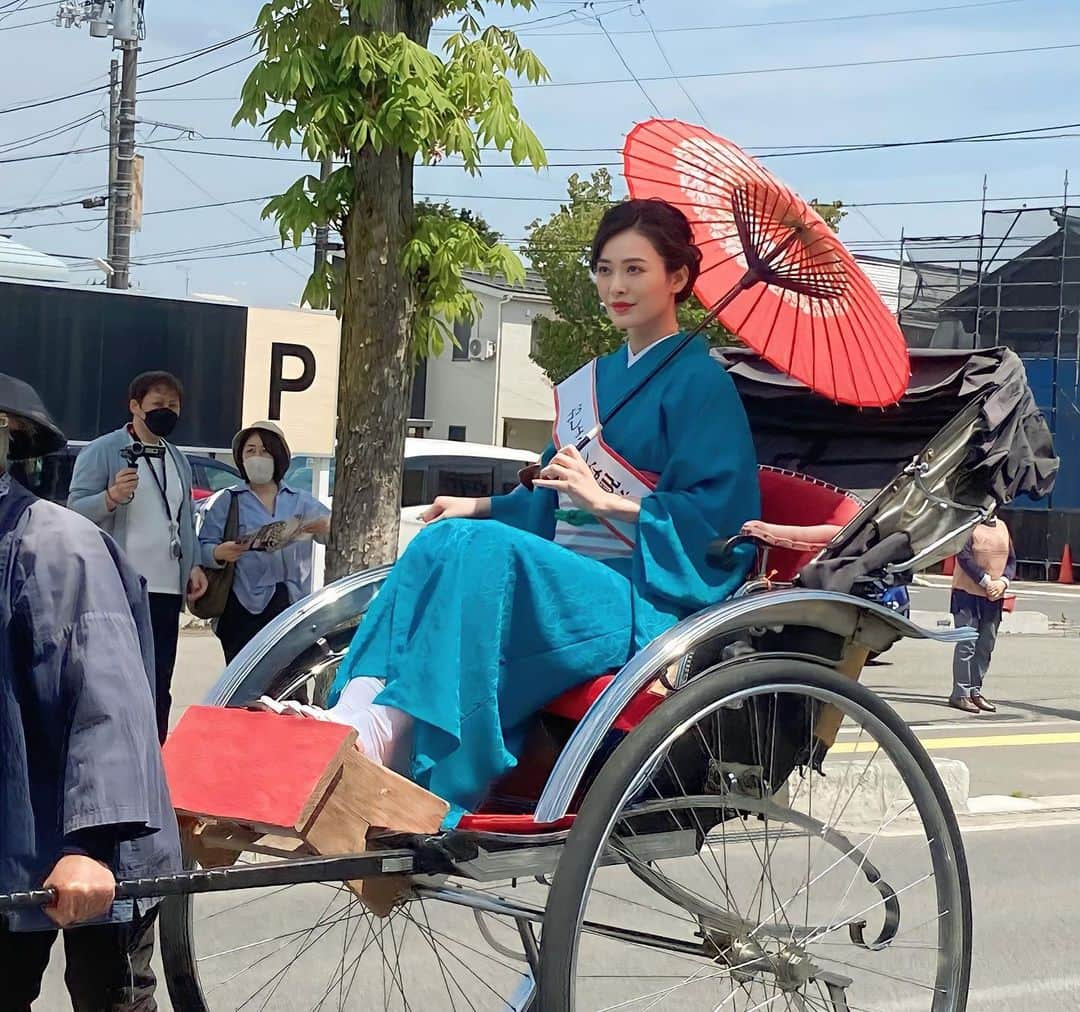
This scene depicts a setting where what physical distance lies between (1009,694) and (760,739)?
10016 millimetres

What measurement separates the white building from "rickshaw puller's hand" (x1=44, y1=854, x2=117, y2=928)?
38.6 meters

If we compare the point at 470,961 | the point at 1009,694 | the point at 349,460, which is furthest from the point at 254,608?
the point at 1009,694

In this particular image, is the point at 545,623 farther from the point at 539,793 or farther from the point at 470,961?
the point at 470,961

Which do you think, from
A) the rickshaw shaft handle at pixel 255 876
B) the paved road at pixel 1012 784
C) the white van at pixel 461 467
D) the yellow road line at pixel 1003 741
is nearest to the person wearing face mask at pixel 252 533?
the paved road at pixel 1012 784

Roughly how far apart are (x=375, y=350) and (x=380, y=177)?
753mm

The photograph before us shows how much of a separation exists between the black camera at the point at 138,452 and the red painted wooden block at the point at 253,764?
3392 millimetres

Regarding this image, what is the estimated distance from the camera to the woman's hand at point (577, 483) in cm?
362

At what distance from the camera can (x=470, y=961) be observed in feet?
16.5

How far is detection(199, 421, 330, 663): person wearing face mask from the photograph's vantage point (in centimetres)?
669

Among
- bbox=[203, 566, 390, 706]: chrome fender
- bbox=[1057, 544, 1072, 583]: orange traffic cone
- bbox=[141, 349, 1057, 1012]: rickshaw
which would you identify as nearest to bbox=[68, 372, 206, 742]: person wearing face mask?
bbox=[141, 349, 1057, 1012]: rickshaw

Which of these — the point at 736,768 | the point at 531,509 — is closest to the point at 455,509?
the point at 531,509

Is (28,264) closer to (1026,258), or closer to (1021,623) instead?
(1021,623)

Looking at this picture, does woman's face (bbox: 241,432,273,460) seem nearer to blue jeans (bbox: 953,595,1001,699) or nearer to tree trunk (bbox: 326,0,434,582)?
tree trunk (bbox: 326,0,434,582)

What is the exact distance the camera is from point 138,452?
633 cm
